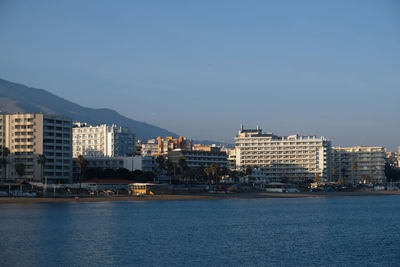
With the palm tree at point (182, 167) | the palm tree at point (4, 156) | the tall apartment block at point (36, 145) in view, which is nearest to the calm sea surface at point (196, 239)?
the palm tree at point (4, 156)

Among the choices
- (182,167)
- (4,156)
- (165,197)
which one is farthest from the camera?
(182,167)

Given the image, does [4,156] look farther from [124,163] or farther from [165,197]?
[124,163]

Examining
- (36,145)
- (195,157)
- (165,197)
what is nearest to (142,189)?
(165,197)

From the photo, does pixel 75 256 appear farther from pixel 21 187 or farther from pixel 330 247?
pixel 21 187

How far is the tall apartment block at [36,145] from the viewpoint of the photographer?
137m

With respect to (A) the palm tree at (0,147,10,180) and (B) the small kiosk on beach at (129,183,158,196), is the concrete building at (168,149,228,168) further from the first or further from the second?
(A) the palm tree at (0,147,10,180)

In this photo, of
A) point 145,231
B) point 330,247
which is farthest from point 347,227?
point 145,231

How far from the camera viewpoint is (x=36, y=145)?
456 feet

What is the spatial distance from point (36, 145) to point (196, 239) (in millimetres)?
87961

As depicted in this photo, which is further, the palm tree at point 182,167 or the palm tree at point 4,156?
the palm tree at point 182,167

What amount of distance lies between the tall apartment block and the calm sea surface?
48515 millimetres

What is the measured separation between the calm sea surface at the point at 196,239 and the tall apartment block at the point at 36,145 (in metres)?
48.5

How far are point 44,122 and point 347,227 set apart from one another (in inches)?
3474

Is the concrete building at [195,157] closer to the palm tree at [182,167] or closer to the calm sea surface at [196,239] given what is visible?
the palm tree at [182,167]
